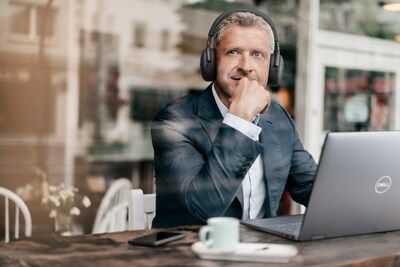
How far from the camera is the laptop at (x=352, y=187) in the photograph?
1325mm

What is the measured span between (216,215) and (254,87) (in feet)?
1.24

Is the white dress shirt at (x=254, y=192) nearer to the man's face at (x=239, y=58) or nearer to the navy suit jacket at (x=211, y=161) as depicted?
the navy suit jacket at (x=211, y=161)

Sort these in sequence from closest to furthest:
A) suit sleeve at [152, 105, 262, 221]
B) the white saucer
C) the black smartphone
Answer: the white saucer < the black smartphone < suit sleeve at [152, 105, 262, 221]

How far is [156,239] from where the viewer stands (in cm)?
132

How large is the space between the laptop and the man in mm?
202

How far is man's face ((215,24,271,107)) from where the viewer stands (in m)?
1.84

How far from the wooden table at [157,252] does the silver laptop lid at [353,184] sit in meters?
0.04

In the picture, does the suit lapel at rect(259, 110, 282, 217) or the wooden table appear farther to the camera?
the suit lapel at rect(259, 110, 282, 217)

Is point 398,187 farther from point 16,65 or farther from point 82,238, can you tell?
point 16,65

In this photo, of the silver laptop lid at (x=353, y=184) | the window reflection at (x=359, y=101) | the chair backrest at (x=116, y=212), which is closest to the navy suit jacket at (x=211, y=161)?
the silver laptop lid at (x=353, y=184)

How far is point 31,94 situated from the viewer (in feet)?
18.5

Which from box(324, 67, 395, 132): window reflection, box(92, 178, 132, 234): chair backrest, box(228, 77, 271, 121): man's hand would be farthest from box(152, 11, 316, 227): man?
box(324, 67, 395, 132): window reflection

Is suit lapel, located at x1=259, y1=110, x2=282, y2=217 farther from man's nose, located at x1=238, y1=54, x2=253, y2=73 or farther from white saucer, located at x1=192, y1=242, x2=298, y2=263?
white saucer, located at x1=192, y1=242, x2=298, y2=263

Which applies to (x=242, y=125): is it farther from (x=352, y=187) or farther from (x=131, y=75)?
(x=131, y=75)
